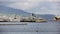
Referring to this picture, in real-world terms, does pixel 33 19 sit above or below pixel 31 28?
above

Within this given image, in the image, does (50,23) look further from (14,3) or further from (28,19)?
(14,3)

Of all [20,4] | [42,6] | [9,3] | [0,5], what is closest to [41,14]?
[42,6]

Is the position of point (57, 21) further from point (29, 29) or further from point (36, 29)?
point (29, 29)

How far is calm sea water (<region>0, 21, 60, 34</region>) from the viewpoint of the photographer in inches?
57.9

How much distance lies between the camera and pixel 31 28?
1513 mm

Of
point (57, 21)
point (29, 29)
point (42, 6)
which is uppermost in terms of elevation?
point (42, 6)

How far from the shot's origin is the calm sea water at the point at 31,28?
4.83 feet

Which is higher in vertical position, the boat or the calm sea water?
the boat

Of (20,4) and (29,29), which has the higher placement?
(20,4)

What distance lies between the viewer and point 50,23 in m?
1.46

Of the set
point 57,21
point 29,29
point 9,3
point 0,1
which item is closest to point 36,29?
point 29,29

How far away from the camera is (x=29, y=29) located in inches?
59.1

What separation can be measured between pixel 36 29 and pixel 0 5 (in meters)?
0.65

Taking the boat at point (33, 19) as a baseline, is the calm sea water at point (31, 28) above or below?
below
